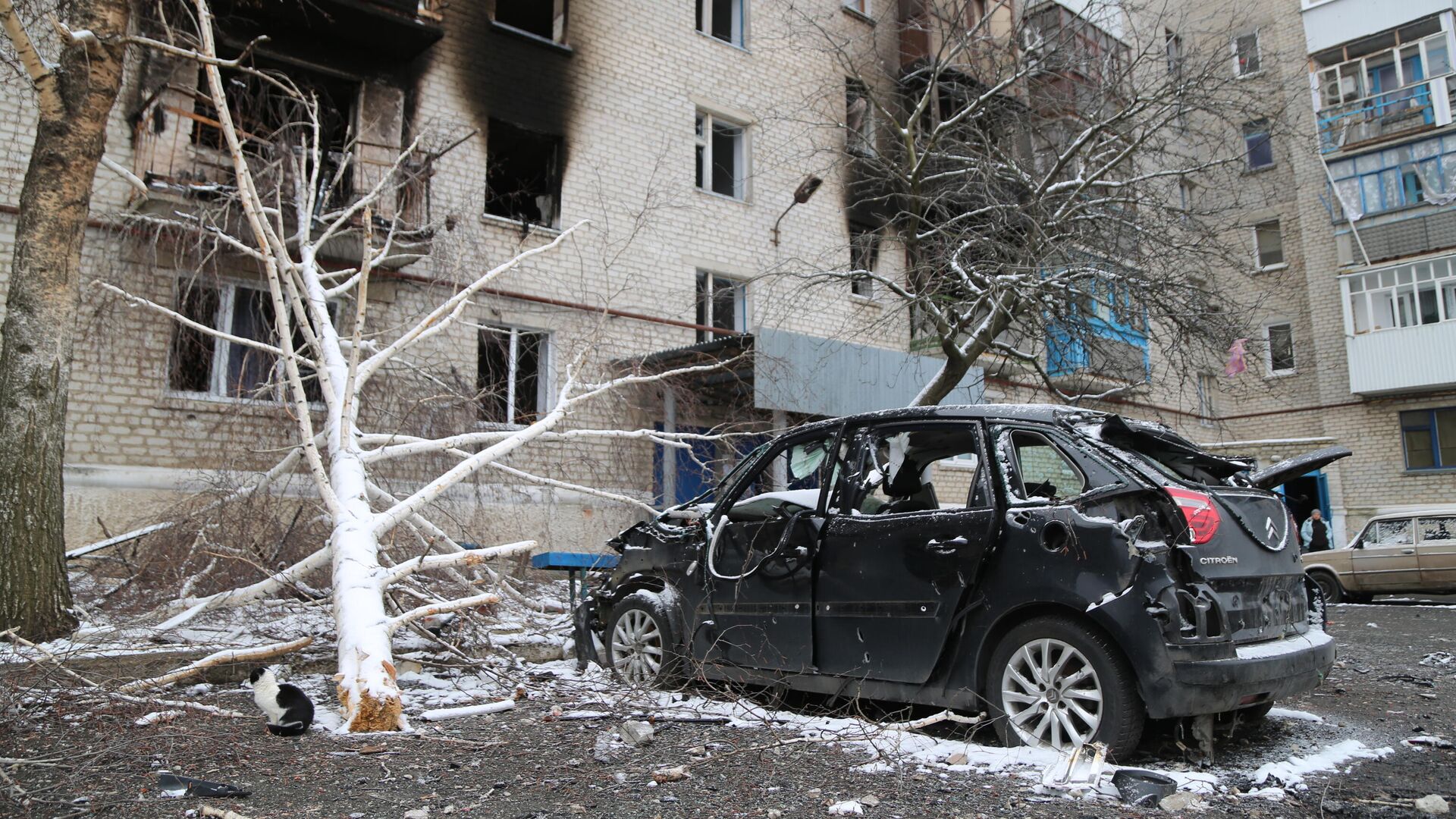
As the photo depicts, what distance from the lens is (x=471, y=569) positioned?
8.97 m

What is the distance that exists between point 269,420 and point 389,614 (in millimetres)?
4931

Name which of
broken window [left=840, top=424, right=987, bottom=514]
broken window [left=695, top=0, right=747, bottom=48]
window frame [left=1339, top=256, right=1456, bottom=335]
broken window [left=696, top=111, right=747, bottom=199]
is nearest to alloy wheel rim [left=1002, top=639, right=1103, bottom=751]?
broken window [left=840, top=424, right=987, bottom=514]

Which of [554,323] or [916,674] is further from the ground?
[554,323]

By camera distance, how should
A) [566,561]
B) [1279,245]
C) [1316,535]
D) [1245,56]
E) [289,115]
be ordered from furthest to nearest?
[1279,245]
[1316,535]
[1245,56]
[289,115]
[566,561]

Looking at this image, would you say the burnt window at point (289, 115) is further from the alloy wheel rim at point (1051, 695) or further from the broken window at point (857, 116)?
the alloy wheel rim at point (1051, 695)

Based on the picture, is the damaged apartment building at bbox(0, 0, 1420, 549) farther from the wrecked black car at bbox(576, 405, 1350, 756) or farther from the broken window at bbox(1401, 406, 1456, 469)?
the broken window at bbox(1401, 406, 1456, 469)

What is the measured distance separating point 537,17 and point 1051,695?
14840 mm

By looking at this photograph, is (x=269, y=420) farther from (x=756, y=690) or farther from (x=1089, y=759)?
(x=1089, y=759)

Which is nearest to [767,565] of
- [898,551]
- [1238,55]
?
[898,551]

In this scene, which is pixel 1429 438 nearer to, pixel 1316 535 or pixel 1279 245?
pixel 1279 245

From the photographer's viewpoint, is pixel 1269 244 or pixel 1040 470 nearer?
pixel 1040 470

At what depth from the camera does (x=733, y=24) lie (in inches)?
726

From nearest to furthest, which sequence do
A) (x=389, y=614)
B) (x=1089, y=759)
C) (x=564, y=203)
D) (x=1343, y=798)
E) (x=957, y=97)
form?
(x=1343, y=798) < (x=1089, y=759) < (x=389, y=614) < (x=957, y=97) < (x=564, y=203)

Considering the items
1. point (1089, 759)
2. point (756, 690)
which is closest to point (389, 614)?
point (756, 690)
